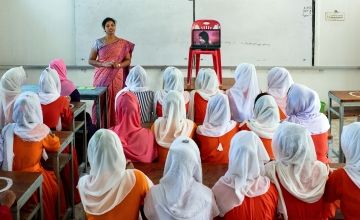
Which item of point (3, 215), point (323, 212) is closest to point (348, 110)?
point (323, 212)

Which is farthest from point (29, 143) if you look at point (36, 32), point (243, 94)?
point (36, 32)

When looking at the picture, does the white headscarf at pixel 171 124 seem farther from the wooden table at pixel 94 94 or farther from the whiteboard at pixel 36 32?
the whiteboard at pixel 36 32

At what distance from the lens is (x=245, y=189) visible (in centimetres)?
223

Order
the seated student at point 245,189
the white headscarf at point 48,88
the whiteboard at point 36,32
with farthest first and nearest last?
the whiteboard at point 36,32 < the white headscarf at point 48,88 < the seated student at point 245,189

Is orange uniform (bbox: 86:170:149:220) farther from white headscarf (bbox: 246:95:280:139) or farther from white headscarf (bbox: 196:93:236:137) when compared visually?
white headscarf (bbox: 246:95:280:139)

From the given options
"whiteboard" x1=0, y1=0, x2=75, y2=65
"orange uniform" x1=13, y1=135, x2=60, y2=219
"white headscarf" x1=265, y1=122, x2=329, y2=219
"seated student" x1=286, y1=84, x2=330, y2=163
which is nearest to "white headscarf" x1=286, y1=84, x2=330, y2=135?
"seated student" x1=286, y1=84, x2=330, y2=163

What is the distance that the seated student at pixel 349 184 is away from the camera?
2.29 meters

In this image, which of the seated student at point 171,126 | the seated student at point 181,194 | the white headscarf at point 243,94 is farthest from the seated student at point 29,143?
the white headscarf at point 243,94

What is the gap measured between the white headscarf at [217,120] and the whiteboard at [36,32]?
404 centimetres

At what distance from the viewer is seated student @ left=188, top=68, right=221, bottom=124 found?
14.1 feet

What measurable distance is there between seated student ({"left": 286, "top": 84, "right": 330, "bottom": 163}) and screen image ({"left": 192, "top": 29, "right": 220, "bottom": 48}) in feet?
5.16

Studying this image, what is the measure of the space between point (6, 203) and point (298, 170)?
1.41m

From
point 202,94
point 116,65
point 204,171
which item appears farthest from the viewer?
point 116,65

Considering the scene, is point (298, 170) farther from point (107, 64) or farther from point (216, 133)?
point (107, 64)
